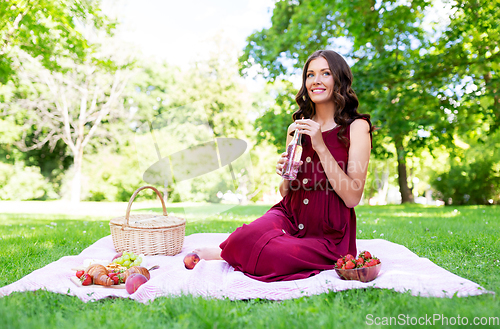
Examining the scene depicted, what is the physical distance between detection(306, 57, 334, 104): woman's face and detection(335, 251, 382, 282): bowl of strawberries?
4.28ft

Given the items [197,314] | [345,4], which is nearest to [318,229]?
[197,314]

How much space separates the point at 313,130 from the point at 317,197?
600mm

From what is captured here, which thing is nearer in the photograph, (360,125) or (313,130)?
(313,130)

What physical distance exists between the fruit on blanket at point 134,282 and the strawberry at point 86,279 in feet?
1.06

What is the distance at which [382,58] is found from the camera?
9.11 metres

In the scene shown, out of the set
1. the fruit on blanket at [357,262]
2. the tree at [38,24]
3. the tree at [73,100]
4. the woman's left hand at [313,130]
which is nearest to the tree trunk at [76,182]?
the tree at [73,100]

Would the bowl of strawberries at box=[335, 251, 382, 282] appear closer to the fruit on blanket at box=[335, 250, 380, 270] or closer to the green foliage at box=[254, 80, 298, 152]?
the fruit on blanket at box=[335, 250, 380, 270]

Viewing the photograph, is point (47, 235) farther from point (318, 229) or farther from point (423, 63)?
point (423, 63)

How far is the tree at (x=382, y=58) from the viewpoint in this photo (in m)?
8.46

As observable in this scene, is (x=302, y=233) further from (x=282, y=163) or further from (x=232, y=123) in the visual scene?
(x=232, y=123)

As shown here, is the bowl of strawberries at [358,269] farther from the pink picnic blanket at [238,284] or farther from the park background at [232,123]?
the park background at [232,123]

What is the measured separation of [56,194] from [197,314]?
22420 millimetres

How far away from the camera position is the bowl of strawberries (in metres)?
2.40

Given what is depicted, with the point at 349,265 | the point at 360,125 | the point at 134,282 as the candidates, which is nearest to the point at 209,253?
the point at 134,282
